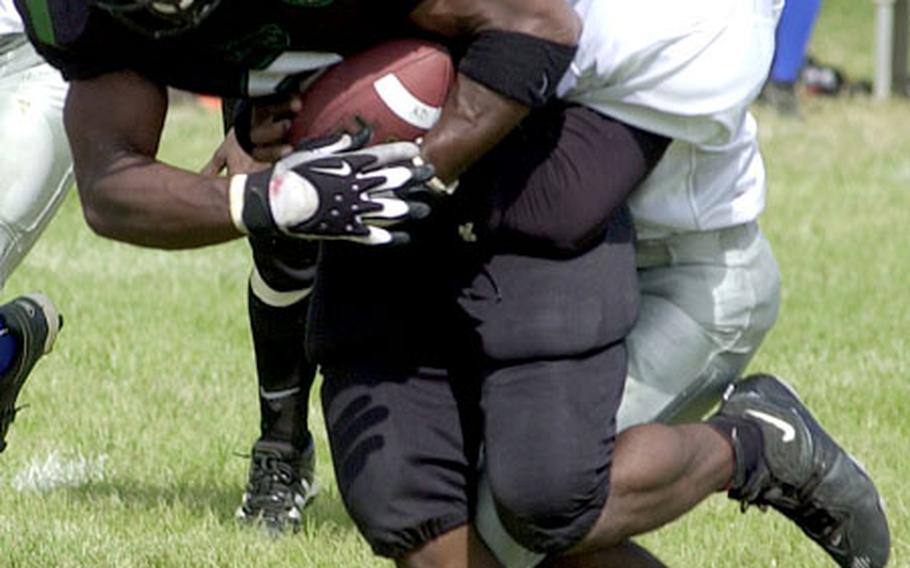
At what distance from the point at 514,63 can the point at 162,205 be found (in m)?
0.55

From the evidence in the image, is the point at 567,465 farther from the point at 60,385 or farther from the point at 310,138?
the point at 60,385

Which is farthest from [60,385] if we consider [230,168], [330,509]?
[230,168]

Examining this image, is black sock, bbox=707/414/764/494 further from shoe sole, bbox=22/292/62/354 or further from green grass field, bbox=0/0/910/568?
shoe sole, bbox=22/292/62/354

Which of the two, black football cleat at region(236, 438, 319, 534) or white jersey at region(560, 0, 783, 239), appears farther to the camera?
black football cleat at region(236, 438, 319, 534)

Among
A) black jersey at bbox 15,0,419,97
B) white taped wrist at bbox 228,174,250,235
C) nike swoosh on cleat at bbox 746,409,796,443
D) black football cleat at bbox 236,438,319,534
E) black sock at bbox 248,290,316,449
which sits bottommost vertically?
black football cleat at bbox 236,438,319,534

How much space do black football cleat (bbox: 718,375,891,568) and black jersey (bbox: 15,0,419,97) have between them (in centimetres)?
92

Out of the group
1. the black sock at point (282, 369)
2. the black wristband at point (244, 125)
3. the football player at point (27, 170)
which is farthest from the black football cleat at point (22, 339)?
the black wristband at point (244, 125)

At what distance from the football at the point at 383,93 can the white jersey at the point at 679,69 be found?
26 cm

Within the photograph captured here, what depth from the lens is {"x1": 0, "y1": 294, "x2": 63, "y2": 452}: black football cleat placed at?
4.47 meters

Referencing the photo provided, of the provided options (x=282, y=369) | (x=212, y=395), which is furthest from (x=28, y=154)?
(x=212, y=395)

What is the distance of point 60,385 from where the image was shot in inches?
225

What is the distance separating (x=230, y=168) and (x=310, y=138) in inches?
7.6

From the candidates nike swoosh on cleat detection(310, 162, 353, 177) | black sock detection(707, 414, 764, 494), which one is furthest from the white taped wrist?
black sock detection(707, 414, 764, 494)

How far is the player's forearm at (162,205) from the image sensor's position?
3.19m
